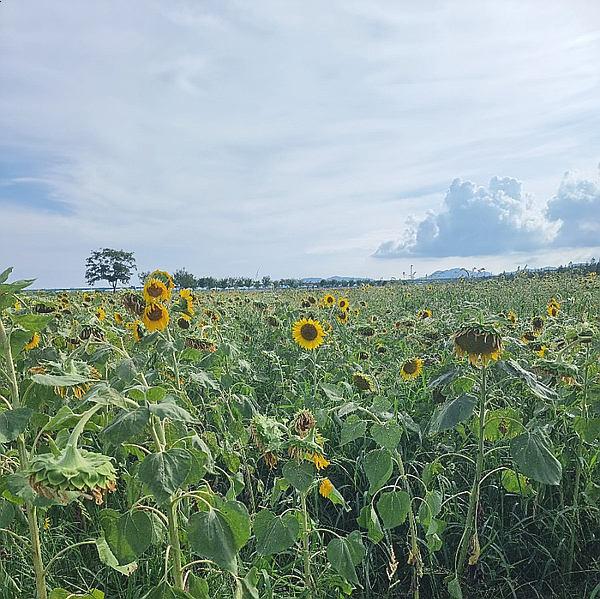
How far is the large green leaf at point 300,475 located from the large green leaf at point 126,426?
0.54m

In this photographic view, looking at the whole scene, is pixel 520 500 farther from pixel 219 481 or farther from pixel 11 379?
pixel 11 379

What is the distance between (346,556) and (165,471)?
71 centimetres

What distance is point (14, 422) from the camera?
1092mm

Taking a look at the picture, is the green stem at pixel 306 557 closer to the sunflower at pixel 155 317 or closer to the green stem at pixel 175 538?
the green stem at pixel 175 538

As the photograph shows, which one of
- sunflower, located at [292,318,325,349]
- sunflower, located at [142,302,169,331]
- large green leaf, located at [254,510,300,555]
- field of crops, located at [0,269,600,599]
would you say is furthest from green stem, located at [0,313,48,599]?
sunflower, located at [292,318,325,349]

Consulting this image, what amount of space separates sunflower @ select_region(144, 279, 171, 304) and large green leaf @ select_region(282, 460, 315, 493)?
5.14 ft

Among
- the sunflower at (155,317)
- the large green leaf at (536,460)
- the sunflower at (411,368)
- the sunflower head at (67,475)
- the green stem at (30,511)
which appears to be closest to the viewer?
the sunflower head at (67,475)

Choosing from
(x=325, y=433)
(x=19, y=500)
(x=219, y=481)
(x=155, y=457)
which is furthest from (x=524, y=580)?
(x=19, y=500)

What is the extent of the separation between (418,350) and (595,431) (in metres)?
2.54

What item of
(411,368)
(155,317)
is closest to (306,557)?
(155,317)

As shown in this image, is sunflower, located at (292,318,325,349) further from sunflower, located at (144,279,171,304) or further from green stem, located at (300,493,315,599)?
green stem, located at (300,493,315,599)

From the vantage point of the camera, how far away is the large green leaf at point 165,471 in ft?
3.15

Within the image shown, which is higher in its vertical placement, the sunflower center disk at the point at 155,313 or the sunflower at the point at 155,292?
the sunflower at the point at 155,292

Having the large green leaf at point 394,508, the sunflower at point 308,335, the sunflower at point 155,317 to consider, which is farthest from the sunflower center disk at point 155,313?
the large green leaf at point 394,508
